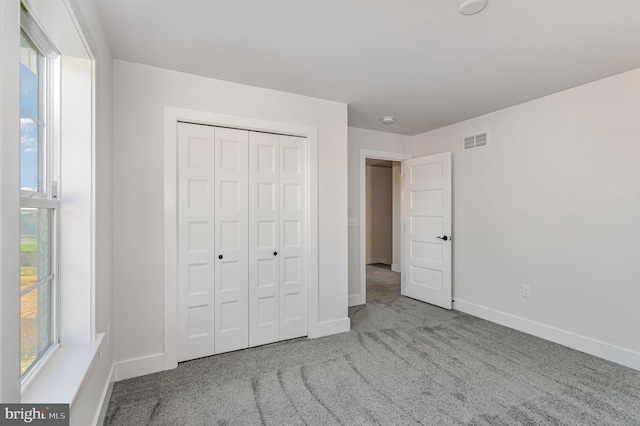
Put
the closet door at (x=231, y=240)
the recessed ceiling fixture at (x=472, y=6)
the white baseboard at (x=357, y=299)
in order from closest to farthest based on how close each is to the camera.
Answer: the recessed ceiling fixture at (x=472, y=6) < the closet door at (x=231, y=240) < the white baseboard at (x=357, y=299)


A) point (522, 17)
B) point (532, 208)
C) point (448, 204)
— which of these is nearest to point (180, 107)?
point (522, 17)

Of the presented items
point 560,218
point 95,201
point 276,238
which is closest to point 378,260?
point 560,218

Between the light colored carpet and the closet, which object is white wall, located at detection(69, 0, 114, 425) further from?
the closet

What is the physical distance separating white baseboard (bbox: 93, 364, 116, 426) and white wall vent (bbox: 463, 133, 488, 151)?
4281 mm

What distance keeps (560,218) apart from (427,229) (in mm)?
1542

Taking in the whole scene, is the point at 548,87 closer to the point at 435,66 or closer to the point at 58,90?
the point at 435,66

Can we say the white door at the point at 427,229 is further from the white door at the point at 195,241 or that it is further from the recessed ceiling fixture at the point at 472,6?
the white door at the point at 195,241

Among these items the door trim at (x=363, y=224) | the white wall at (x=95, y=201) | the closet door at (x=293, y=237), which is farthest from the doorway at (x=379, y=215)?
the white wall at (x=95, y=201)

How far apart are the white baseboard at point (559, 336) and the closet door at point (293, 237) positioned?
7.23ft

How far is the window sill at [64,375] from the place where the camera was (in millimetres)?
1203

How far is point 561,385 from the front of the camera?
88.0 inches

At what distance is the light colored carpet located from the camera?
1897 millimetres

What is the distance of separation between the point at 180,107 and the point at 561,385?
3686mm

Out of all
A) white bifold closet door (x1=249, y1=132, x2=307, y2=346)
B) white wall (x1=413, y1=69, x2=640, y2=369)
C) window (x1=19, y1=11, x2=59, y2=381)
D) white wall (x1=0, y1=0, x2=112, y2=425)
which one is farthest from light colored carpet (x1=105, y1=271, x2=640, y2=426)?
window (x1=19, y1=11, x2=59, y2=381)
